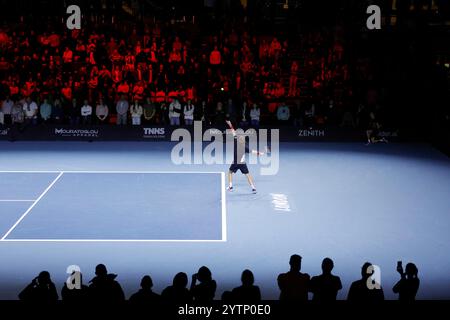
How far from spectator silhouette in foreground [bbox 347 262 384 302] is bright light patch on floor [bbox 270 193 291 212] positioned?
814 cm

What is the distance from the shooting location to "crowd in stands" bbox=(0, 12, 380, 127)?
27.1 m

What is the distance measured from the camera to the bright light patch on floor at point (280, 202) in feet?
54.5

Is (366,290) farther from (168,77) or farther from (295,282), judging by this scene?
(168,77)

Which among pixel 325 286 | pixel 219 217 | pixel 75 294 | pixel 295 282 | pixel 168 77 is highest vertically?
pixel 168 77

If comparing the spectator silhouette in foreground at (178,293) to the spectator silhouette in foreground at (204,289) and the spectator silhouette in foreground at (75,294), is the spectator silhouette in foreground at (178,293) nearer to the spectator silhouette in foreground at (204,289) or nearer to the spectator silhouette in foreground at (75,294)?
the spectator silhouette in foreground at (204,289)

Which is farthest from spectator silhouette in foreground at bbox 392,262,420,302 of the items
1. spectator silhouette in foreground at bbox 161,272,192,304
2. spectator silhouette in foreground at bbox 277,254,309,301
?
spectator silhouette in foreground at bbox 161,272,192,304

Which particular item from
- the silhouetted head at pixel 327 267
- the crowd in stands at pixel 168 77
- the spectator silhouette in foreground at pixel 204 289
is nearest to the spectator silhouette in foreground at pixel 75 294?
the spectator silhouette in foreground at pixel 204 289

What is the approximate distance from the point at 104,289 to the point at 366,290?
3.01 metres

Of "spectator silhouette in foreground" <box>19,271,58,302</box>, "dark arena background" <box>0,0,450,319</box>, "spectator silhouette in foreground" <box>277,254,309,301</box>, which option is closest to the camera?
"spectator silhouette in foreground" <box>19,271,58,302</box>

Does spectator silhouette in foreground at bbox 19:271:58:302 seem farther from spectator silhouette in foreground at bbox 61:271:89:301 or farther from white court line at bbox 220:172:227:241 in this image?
white court line at bbox 220:172:227:241

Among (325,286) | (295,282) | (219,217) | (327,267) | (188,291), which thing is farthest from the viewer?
(219,217)

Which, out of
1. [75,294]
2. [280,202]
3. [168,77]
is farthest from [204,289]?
[168,77]

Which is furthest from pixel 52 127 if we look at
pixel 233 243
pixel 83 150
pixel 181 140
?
pixel 233 243

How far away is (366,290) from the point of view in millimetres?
8117
